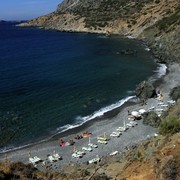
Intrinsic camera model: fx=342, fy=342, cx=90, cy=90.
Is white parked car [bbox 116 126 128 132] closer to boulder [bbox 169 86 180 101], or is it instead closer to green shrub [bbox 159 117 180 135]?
green shrub [bbox 159 117 180 135]

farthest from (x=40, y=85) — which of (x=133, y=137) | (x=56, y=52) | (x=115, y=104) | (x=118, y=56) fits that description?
(x=56, y=52)

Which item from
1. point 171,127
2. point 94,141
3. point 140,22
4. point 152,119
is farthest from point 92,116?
point 140,22

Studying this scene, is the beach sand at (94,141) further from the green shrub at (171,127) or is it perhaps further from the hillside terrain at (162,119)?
the green shrub at (171,127)

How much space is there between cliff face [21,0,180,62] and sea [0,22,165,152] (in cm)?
663

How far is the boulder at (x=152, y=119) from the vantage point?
47.3m

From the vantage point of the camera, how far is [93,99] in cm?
6025

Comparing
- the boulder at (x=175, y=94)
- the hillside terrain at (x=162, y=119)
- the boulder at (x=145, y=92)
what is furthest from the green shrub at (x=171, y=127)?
the boulder at (x=145, y=92)

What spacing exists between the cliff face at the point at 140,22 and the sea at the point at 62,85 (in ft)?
21.8

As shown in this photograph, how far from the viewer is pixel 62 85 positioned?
69562 mm

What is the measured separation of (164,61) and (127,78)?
62.5 ft

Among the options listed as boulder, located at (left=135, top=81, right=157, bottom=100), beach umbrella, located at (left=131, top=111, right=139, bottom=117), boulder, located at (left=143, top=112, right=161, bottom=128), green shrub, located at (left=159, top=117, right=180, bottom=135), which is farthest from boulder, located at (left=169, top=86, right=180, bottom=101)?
green shrub, located at (left=159, top=117, right=180, bottom=135)

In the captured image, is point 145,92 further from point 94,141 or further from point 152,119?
point 94,141

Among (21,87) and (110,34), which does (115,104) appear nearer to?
(21,87)

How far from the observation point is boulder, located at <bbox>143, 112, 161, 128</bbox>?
47.3m
